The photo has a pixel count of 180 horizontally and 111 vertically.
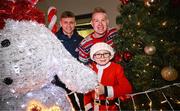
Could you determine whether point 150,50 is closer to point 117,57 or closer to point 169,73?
point 169,73

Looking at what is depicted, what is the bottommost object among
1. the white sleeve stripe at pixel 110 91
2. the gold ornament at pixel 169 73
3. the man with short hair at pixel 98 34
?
the white sleeve stripe at pixel 110 91

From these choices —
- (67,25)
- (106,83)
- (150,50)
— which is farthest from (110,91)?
(67,25)

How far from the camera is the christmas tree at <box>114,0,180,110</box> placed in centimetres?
292

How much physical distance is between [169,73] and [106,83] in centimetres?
60

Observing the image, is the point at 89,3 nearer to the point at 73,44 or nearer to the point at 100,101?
the point at 73,44

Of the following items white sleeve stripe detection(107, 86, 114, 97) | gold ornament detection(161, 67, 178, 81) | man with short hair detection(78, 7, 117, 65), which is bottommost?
white sleeve stripe detection(107, 86, 114, 97)

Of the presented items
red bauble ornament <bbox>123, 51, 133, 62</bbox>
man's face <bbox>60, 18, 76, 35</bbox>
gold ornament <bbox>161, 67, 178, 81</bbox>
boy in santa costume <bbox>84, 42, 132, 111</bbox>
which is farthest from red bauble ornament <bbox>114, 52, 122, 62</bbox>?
man's face <bbox>60, 18, 76, 35</bbox>

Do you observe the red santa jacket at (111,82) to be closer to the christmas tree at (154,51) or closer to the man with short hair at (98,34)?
the christmas tree at (154,51)

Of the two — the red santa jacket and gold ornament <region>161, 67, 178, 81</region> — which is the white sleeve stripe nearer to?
the red santa jacket

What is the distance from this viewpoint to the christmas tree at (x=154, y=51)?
115 inches

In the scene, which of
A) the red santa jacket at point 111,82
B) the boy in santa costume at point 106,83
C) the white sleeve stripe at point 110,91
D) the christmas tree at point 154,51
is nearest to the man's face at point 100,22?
the christmas tree at point 154,51

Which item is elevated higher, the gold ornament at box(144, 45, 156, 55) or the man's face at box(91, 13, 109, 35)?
the man's face at box(91, 13, 109, 35)

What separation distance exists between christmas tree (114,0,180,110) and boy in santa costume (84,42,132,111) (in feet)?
0.54

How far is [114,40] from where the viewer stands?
3139 mm
